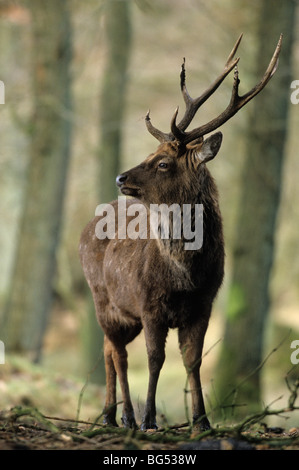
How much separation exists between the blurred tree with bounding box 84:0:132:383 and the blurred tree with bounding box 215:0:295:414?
4268mm

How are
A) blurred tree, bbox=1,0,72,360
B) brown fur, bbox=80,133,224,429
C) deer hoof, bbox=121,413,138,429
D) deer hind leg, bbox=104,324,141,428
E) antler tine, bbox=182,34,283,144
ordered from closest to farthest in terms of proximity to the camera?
1. antler tine, bbox=182,34,283,144
2. brown fur, bbox=80,133,224,429
3. deer hoof, bbox=121,413,138,429
4. deer hind leg, bbox=104,324,141,428
5. blurred tree, bbox=1,0,72,360

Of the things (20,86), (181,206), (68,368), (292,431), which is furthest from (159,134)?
(68,368)

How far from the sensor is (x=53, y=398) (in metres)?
10.9

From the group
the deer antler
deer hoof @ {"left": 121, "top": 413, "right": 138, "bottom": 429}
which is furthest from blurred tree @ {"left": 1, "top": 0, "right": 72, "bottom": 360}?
the deer antler

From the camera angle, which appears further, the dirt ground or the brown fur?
the brown fur

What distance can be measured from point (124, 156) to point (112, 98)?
5787mm

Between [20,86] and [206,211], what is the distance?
36.9ft

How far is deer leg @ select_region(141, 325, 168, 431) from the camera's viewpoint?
6.16 metres

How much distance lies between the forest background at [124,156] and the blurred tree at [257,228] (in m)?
0.02

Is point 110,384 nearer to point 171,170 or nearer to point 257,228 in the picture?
point 171,170

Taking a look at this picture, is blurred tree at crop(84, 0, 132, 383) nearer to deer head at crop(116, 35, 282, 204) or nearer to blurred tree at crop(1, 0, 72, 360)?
blurred tree at crop(1, 0, 72, 360)

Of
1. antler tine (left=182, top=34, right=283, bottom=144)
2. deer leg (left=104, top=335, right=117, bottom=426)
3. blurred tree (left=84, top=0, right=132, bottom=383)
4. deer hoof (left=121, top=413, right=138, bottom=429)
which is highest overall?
blurred tree (left=84, top=0, right=132, bottom=383)

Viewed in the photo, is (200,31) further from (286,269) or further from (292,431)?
(292,431)

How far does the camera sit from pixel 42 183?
13523 mm
